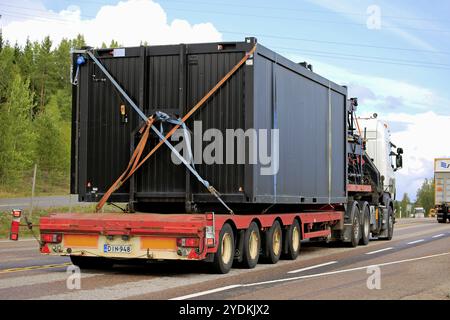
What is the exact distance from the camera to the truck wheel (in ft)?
39.9

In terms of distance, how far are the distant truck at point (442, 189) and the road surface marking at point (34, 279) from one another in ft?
132

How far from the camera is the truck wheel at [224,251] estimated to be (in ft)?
39.9

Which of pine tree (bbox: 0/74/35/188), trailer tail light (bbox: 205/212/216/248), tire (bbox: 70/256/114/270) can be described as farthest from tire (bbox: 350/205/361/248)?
pine tree (bbox: 0/74/35/188)

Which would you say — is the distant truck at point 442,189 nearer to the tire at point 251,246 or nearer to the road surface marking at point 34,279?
the tire at point 251,246

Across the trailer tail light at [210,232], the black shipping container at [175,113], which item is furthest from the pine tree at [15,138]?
the trailer tail light at [210,232]

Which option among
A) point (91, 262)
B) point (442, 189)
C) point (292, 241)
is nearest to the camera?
point (91, 262)

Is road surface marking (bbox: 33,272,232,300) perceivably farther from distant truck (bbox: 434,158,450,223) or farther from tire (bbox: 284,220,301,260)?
distant truck (bbox: 434,158,450,223)

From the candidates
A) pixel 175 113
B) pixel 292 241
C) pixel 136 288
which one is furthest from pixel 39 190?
pixel 136 288

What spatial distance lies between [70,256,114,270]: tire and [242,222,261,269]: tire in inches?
103

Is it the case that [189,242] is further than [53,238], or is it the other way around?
[53,238]

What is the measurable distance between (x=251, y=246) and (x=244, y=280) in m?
2.05

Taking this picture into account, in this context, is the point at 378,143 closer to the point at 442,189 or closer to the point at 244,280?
the point at 244,280

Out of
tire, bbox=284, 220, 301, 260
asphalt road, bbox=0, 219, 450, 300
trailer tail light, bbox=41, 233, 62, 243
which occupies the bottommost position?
asphalt road, bbox=0, 219, 450, 300

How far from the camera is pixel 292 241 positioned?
15656mm
